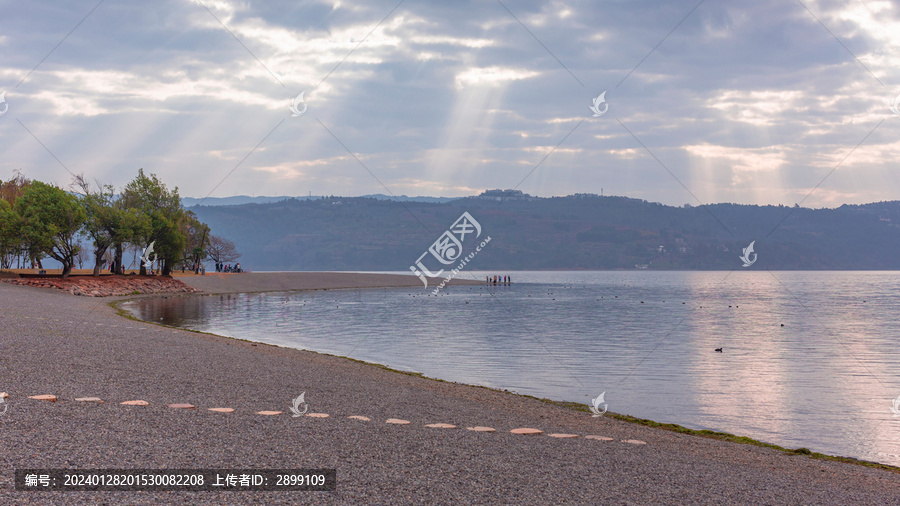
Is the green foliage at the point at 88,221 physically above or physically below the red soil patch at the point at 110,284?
above

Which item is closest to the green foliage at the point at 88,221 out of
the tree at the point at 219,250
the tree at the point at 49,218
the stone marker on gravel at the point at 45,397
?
the tree at the point at 49,218

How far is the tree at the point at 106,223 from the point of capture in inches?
2603

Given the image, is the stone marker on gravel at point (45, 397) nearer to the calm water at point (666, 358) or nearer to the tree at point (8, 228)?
the calm water at point (666, 358)

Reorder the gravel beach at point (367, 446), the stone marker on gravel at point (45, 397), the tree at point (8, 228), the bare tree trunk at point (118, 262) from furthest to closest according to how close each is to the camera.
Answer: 1. the bare tree trunk at point (118, 262)
2. the tree at point (8, 228)
3. the stone marker on gravel at point (45, 397)
4. the gravel beach at point (367, 446)

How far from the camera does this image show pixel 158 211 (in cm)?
7744

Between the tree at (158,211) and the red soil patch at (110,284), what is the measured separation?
3592mm

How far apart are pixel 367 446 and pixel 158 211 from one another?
7516 cm

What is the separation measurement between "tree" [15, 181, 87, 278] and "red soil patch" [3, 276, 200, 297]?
3194 mm

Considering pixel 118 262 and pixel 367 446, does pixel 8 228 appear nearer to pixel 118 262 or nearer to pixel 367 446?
pixel 118 262

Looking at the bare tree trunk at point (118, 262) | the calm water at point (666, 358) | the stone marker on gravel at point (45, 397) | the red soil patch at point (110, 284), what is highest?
the bare tree trunk at point (118, 262)

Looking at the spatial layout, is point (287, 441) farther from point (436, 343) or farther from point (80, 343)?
point (436, 343)

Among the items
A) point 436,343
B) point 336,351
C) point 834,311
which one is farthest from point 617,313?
point 336,351

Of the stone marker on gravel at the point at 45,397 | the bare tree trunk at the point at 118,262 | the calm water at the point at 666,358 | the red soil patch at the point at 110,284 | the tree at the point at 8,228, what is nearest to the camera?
the stone marker on gravel at the point at 45,397

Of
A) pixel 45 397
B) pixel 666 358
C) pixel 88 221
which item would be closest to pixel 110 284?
pixel 88 221
